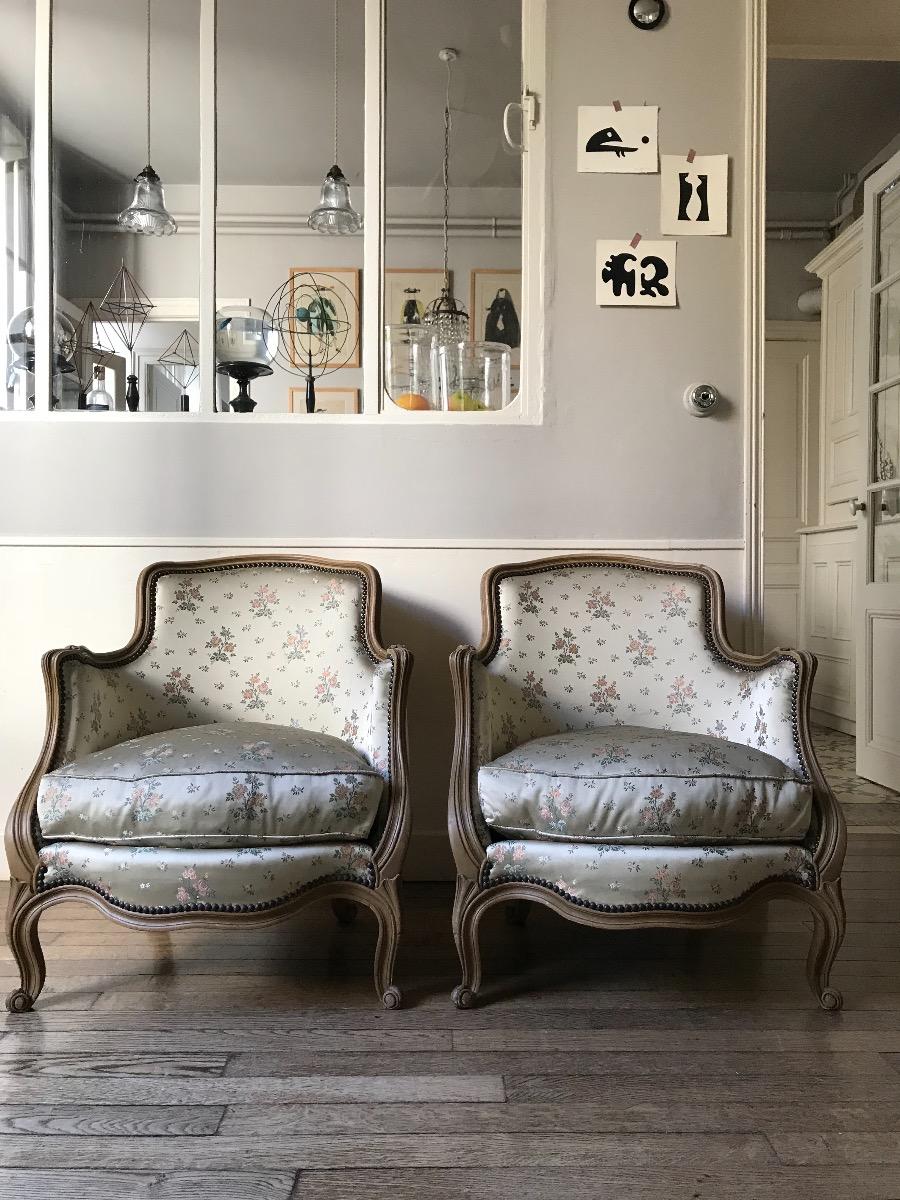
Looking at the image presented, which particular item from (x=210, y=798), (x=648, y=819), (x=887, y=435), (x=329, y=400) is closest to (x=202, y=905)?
(x=210, y=798)

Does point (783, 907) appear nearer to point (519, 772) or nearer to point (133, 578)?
point (519, 772)

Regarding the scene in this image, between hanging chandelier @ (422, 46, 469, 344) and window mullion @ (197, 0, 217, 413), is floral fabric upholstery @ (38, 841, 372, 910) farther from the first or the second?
hanging chandelier @ (422, 46, 469, 344)

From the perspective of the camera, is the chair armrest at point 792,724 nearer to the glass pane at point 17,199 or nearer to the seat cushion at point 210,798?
the seat cushion at point 210,798

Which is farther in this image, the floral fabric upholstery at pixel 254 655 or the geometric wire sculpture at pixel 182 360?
the geometric wire sculpture at pixel 182 360

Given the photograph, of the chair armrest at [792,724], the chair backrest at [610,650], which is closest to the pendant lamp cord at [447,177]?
the chair backrest at [610,650]

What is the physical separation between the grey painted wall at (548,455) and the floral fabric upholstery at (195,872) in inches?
38.4

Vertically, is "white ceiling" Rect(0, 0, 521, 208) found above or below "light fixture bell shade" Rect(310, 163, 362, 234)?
above

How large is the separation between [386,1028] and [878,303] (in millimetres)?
3417

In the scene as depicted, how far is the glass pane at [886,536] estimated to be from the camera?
3.48 metres

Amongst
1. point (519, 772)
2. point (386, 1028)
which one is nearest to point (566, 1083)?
point (386, 1028)

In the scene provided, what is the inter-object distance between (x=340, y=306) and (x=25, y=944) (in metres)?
1.66

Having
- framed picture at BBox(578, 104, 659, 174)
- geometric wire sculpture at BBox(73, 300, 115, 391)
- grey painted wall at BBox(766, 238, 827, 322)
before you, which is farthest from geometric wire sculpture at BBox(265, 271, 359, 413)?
grey painted wall at BBox(766, 238, 827, 322)

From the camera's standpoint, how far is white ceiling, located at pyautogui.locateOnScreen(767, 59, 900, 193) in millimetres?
4098

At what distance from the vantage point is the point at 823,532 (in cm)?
511
